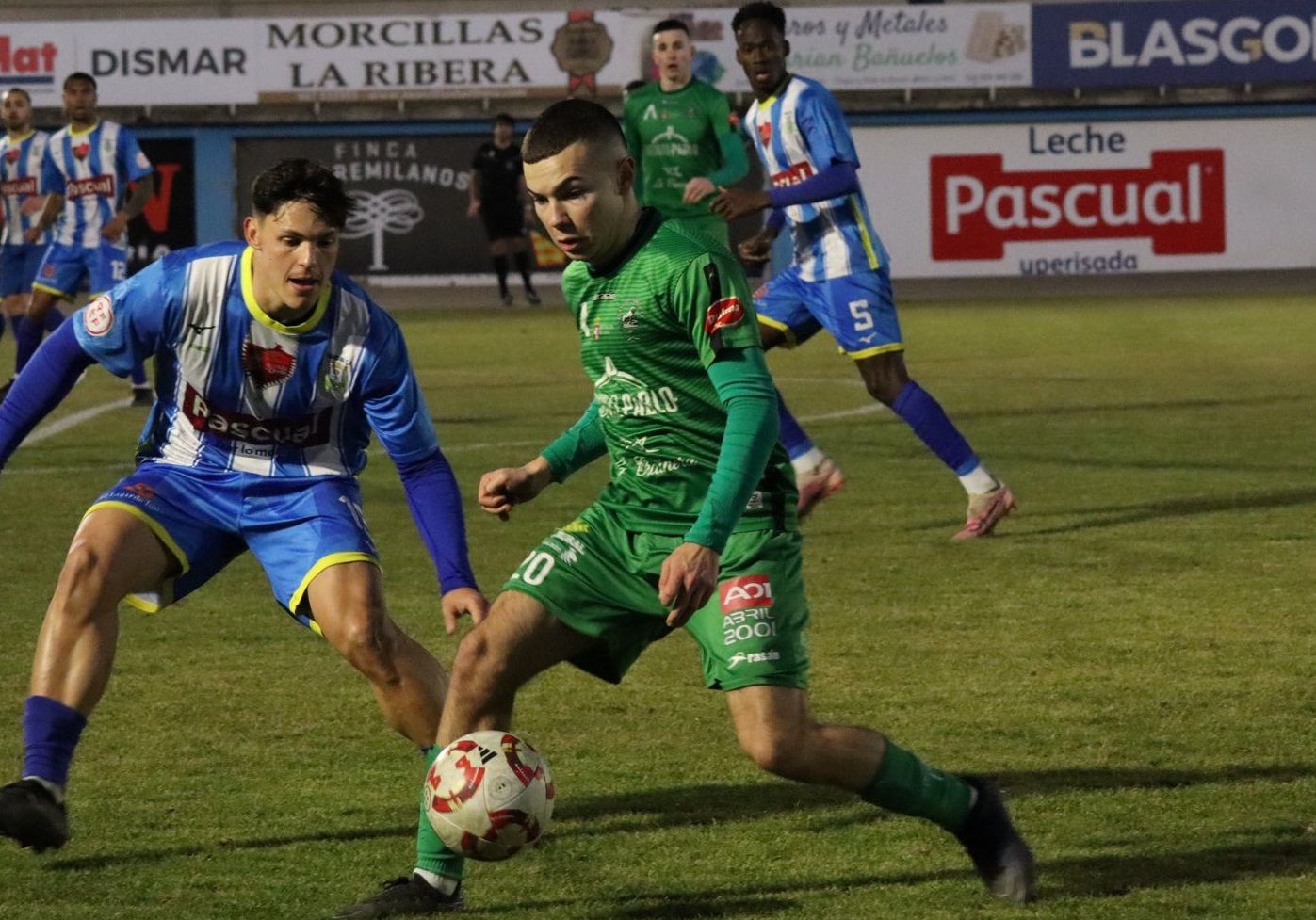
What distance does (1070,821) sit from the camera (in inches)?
190

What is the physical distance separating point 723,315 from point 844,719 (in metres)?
2.05

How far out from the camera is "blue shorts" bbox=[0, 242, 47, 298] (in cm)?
1605

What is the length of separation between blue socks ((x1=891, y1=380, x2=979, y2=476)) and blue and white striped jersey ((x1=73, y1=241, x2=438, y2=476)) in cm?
445

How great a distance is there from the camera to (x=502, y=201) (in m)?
26.9

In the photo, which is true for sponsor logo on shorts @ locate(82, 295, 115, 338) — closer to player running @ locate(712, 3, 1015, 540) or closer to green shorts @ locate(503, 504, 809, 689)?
green shorts @ locate(503, 504, 809, 689)

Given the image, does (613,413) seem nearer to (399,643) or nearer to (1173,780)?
(399,643)

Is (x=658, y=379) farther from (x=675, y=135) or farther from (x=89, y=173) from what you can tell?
Answer: (x=89, y=173)

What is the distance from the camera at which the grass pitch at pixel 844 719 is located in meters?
4.41

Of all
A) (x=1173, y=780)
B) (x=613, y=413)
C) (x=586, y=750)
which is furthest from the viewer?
(x=586, y=750)

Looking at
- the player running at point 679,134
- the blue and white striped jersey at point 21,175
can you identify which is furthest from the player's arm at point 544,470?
the blue and white striped jersey at point 21,175

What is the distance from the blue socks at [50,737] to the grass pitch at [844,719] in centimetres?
23

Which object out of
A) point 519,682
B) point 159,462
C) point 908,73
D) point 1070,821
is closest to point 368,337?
point 159,462

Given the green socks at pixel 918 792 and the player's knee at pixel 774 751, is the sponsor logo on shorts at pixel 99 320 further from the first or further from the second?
the green socks at pixel 918 792

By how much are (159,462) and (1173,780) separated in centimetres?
251
